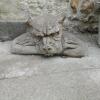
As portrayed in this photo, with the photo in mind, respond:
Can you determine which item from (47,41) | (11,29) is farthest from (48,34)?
(11,29)

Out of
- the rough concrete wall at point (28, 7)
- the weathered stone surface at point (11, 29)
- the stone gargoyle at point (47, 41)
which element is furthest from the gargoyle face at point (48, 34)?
the rough concrete wall at point (28, 7)

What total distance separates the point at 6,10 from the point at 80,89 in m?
0.79

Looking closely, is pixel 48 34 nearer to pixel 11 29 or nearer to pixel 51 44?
pixel 51 44

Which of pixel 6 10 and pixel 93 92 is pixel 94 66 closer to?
pixel 93 92

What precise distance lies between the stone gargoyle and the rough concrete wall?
26cm

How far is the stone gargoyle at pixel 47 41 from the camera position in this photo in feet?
4.48

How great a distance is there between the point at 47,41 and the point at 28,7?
0.49 meters

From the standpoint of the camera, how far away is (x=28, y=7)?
5.75ft

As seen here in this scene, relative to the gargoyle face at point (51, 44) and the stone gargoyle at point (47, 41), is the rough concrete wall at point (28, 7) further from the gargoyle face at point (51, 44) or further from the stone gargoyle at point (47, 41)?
the gargoyle face at point (51, 44)

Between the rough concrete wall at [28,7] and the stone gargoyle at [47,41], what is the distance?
0.84ft

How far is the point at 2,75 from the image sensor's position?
1336 millimetres

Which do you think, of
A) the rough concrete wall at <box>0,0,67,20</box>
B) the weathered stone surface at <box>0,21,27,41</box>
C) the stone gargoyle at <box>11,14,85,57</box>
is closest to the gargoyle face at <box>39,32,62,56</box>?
the stone gargoyle at <box>11,14,85,57</box>

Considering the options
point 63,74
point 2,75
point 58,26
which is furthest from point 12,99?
point 58,26

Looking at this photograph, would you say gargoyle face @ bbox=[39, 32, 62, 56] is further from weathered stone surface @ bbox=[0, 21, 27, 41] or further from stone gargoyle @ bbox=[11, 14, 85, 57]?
weathered stone surface @ bbox=[0, 21, 27, 41]
